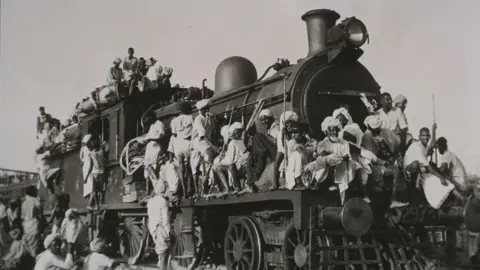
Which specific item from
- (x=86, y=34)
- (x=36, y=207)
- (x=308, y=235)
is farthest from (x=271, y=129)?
(x=36, y=207)

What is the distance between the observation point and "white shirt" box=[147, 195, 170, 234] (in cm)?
797

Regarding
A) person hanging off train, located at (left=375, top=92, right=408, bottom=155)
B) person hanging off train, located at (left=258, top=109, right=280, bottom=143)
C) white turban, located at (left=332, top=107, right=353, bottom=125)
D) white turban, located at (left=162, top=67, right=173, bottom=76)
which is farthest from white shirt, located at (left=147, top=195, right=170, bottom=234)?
white turban, located at (left=162, top=67, right=173, bottom=76)

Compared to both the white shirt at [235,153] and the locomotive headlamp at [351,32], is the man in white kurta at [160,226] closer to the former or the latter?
the white shirt at [235,153]

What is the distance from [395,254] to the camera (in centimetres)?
634

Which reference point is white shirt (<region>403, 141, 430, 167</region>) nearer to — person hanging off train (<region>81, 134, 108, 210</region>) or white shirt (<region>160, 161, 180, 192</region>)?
white shirt (<region>160, 161, 180, 192</region>)

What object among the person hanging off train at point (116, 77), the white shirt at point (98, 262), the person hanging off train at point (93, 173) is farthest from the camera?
the person hanging off train at point (116, 77)

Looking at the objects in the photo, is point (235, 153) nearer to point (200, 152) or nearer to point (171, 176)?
point (200, 152)

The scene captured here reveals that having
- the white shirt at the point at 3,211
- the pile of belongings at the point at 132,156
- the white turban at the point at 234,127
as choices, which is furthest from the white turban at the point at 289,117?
the white shirt at the point at 3,211

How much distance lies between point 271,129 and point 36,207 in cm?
427

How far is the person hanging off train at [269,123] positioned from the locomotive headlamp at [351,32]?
55.4 inches

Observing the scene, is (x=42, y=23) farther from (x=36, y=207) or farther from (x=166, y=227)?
(x=166, y=227)

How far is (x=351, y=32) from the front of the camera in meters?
7.44

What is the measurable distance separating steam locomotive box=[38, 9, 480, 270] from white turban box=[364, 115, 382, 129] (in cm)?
36

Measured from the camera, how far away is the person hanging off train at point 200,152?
8177 millimetres
